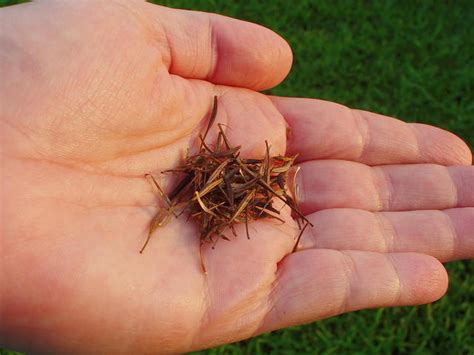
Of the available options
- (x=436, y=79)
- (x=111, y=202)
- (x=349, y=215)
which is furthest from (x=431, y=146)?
(x=111, y=202)

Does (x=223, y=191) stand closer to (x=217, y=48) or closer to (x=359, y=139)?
(x=217, y=48)

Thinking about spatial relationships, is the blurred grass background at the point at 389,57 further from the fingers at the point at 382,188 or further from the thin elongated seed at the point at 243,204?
the thin elongated seed at the point at 243,204

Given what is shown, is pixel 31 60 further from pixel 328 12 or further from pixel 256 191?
pixel 328 12

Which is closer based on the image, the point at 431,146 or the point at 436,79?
the point at 431,146

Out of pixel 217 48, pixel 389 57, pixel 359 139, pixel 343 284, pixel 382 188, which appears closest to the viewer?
pixel 343 284

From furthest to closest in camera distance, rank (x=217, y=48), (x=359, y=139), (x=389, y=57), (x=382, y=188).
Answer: (x=389, y=57) → (x=359, y=139) → (x=382, y=188) → (x=217, y=48)

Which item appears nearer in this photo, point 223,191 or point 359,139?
point 223,191

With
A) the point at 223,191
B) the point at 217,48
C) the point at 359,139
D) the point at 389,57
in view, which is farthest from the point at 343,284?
the point at 389,57
